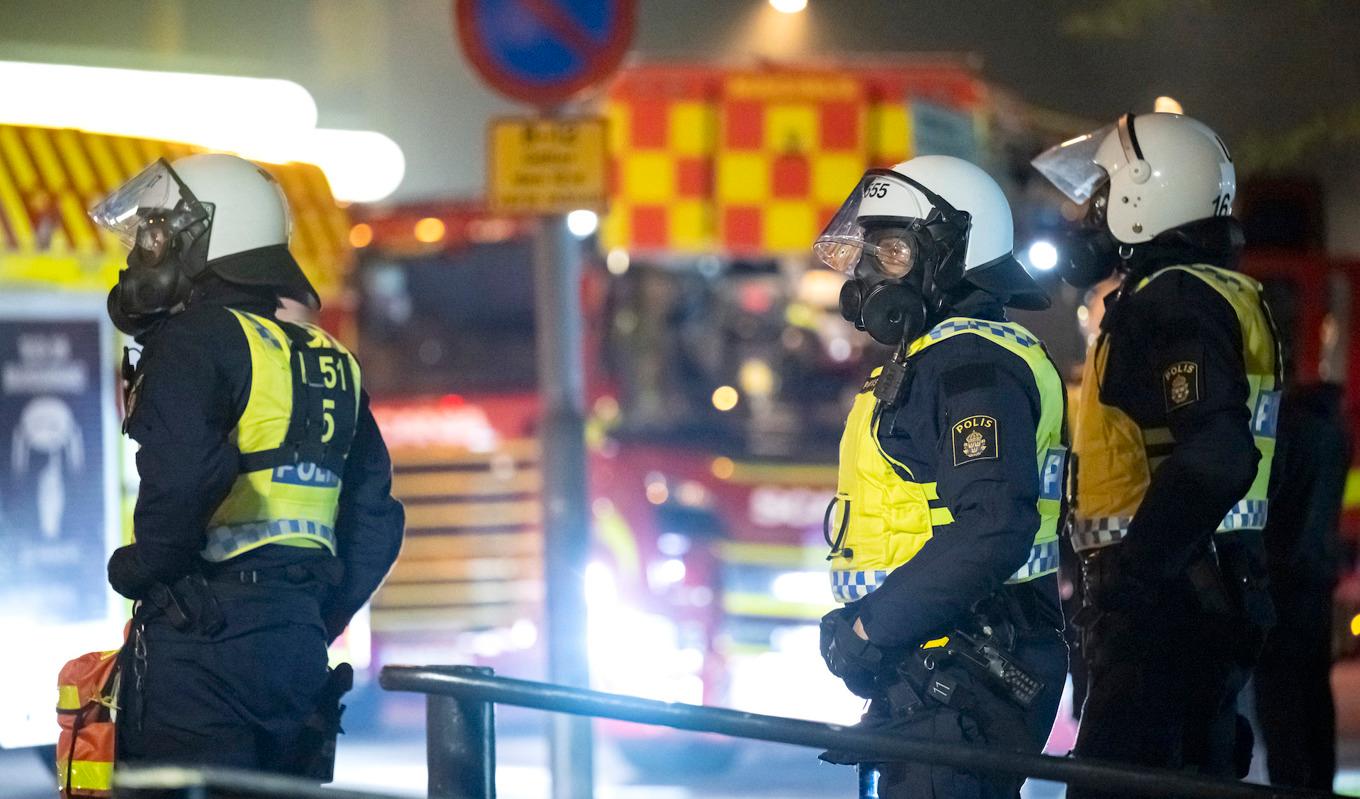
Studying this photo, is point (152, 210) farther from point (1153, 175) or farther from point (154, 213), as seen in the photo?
point (1153, 175)

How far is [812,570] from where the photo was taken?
7.67m

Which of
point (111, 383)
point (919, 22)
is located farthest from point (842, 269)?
point (919, 22)

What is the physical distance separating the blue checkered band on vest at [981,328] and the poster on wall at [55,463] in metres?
3.91

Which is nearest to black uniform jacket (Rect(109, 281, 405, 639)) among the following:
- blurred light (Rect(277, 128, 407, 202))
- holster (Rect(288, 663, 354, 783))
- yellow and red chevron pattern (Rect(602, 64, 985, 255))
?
holster (Rect(288, 663, 354, 783))

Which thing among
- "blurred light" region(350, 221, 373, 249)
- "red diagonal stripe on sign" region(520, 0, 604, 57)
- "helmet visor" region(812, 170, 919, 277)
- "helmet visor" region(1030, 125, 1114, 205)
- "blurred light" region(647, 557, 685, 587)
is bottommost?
"blurred light" region(647, 557, 685, 587)

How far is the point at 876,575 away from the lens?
354 cm

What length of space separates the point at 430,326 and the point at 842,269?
7159mm

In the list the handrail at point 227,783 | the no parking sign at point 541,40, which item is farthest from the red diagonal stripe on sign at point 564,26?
the handrail at point 227,783

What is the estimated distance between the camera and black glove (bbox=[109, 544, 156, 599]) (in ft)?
12.2

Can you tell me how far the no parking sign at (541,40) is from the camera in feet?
20.4

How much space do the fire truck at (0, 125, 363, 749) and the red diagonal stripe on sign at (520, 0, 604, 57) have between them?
5.52ft

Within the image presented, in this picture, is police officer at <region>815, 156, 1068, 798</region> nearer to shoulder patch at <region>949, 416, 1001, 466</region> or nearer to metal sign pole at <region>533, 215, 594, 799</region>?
shoulder patch at <region>949, 416, 1001, 466</region>

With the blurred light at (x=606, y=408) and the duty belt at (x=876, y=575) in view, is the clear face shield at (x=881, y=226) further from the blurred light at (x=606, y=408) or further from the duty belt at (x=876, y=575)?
the blurred light at (x=606, y=408)

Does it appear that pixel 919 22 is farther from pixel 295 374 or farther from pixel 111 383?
pixel 295 374
